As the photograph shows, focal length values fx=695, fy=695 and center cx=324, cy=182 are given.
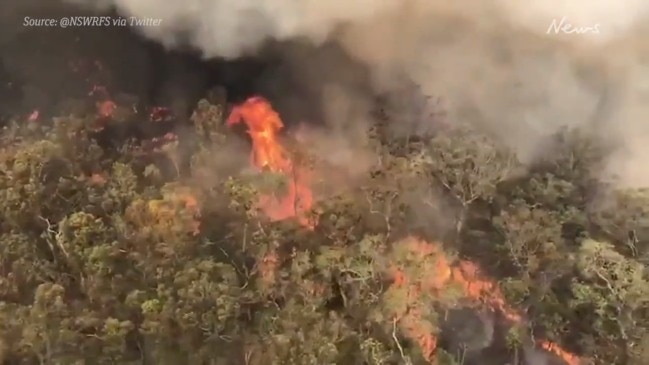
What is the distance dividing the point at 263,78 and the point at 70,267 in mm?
578

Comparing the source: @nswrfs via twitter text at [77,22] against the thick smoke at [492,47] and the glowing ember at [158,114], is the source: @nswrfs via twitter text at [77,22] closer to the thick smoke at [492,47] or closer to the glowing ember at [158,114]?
the thick smoke at [492,47]

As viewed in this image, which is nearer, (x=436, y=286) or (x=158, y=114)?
(x=436, y=286)

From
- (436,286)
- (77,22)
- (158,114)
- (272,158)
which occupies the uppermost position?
(77,22)

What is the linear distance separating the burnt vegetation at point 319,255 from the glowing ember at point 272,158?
2 centimetres

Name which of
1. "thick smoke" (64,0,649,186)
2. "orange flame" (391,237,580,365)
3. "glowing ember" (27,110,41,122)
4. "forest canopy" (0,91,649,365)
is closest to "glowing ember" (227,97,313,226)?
"forest canopy" (0,91,649,365)

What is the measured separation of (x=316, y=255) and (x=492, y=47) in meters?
0.60

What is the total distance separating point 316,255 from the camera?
1.44m

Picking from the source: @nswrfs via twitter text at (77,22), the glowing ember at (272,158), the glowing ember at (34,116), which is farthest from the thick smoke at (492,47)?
the glowing ember at (34,116)

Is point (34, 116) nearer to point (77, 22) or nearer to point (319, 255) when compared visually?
point (77, 22)

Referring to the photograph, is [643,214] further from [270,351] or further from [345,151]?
[270,351]

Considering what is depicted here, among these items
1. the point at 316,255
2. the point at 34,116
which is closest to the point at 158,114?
the point at 34,116

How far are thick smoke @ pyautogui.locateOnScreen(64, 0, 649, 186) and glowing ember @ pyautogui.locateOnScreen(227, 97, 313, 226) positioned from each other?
131 mm

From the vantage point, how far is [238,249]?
1446 millimetres

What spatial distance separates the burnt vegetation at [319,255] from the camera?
1.38 m
